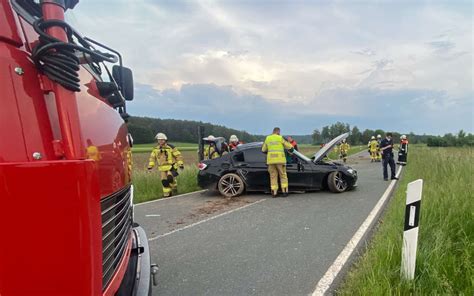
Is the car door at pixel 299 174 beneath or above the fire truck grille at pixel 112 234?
beneath

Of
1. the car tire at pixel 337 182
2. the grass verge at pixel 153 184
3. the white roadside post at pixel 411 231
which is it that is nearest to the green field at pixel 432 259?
the white roadside post at pixel 411 231

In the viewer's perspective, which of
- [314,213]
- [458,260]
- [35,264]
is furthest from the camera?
[314,213]

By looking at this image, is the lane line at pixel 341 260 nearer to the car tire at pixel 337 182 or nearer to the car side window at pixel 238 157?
the car tire at pixel 337 182

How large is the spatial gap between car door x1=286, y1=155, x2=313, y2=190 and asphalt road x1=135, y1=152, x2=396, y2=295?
71 cm

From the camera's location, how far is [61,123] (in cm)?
152

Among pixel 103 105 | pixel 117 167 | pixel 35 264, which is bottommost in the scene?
pixel 35 264

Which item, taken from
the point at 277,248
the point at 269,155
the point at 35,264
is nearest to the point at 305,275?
the point at 277,248

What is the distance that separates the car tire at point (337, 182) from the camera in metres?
10.2

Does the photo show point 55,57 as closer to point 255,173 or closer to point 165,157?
point 255,173

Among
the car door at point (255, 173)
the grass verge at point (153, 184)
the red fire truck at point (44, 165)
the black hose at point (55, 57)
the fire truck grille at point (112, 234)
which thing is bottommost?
the grass verge at point (153, 184)

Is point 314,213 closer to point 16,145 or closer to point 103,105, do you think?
point 103,105

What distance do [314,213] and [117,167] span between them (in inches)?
230

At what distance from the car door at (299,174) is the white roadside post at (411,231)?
22.2 ft

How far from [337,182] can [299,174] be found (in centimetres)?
111
